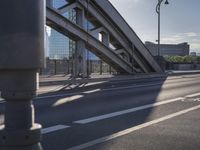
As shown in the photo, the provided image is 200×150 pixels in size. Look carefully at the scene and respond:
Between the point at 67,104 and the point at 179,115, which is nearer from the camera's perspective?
the point at 179,115

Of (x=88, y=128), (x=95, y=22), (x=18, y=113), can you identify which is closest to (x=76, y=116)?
(x=88, y=128)

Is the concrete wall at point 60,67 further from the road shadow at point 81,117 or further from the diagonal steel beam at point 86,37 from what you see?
the road shadow at point 81,117

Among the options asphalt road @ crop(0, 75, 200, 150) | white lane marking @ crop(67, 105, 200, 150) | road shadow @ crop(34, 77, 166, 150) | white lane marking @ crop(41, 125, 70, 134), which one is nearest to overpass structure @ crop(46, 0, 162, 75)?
road shadow @ crop(34, 77, 166, 150)

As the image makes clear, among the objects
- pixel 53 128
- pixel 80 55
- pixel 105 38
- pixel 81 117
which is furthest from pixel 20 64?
pixel 105 38

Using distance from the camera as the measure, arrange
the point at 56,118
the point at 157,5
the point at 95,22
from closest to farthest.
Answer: the point at 56,118 → the point at 95,22 → the point at 157,5

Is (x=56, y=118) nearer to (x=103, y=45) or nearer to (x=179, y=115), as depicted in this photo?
(x=179, y=115)

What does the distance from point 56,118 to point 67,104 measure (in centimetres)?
398

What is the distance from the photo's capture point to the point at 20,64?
2.51 meters

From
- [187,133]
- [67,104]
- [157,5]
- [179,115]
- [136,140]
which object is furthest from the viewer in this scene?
[157,5]

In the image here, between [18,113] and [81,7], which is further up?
[81,7]

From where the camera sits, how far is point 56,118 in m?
11.7

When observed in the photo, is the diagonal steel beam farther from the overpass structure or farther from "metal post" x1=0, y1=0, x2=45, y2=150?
"metal post" x1=0, y1=0, x2=45, y2=150

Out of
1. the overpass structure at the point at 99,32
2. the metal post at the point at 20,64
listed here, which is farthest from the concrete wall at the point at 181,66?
the metal post at the point at 20,64

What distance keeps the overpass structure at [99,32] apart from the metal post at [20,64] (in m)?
30.0
